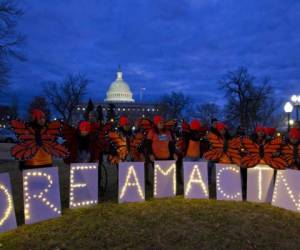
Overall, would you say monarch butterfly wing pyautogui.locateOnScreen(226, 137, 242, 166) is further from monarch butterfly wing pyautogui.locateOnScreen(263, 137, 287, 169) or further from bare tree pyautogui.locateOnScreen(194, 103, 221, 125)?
bare tree pyautogui.locateOnScreen(194, 103, 221, 125)

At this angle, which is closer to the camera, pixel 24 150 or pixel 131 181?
pixel 24 150

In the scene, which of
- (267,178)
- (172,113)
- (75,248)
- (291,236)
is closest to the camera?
(75,248)

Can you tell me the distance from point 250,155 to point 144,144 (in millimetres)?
2704

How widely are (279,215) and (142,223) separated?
273 centimetres

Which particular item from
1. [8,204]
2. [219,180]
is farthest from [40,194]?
[219,180]

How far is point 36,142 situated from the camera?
726 cm

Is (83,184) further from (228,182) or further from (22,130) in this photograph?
(228,182)

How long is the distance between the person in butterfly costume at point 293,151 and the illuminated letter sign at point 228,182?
1.10 metres

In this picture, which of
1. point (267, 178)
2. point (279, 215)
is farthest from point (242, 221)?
point (267, 178)

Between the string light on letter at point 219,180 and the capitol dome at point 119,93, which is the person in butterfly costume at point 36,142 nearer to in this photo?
the string light on letter at point 219,180

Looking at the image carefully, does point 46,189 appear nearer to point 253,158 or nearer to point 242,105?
point 253,158

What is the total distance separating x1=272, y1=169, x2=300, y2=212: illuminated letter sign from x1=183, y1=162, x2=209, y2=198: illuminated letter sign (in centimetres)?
154

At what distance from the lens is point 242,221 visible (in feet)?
22.5

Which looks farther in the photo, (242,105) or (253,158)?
(242,105)
